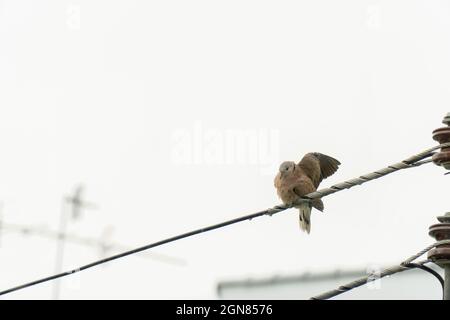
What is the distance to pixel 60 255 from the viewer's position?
19031mm

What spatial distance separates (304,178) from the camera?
7.75m

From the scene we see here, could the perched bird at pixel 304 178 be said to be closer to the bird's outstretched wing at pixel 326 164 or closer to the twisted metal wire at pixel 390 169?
the bird's outstretched wing at pixel 326 164

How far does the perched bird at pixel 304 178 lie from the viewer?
7684 mm

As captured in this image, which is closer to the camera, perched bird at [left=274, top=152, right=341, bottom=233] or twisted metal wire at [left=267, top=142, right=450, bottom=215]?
twisted metal wire at [left=267, top=142, right=450, bottom=215]

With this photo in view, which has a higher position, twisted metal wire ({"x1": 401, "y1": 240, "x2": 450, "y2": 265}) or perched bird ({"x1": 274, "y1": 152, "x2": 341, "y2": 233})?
perched bird ({"x1": 274, "y1": 152, "x2": 341, "y2": 233})

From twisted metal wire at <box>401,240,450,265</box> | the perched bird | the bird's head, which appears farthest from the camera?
the bird's head

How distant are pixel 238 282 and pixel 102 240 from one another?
4.21 m

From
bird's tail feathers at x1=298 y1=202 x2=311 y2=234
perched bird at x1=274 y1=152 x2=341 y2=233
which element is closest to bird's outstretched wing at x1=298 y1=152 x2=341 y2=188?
perched bird at x1=274 y1=152 x2=341 y2=233

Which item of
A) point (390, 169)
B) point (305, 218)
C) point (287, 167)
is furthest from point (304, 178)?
point (390, 169)

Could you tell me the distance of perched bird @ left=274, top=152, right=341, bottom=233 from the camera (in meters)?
7.68

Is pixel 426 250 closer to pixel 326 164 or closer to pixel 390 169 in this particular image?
pixel 390 169

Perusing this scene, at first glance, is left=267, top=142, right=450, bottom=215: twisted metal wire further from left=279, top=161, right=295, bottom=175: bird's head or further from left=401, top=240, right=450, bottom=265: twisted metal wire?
left=279, top=161, right=295, bottom=175: bird's head

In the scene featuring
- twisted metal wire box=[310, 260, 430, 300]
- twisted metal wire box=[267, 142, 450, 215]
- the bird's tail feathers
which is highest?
the bird's tail feathers
